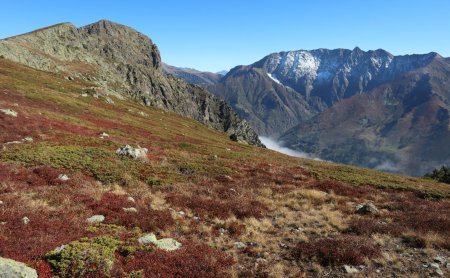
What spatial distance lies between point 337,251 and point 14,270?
1202 cm

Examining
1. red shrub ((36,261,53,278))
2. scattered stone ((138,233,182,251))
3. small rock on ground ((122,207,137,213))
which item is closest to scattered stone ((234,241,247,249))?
scattered stone ((138,233,182,251))

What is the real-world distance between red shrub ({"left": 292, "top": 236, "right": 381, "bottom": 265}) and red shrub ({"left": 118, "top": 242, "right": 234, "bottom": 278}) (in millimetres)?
3577

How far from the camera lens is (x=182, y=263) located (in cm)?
1316

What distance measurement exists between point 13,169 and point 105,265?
16549 mm

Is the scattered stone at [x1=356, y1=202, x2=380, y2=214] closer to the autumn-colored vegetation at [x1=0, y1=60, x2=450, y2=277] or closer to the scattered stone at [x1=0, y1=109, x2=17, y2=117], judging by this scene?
the autumn-colored vegetation at [x1=0, y1=60, x2=450, y2=277]

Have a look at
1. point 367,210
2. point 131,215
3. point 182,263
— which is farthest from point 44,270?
point 367,210

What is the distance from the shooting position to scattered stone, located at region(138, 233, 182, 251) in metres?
14.6

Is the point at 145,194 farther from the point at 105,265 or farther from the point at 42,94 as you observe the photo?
the point at 42,94

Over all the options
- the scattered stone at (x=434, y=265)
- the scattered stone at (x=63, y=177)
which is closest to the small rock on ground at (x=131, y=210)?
the scattered stone at (x=63, y=177)

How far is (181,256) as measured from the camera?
1373 centimetres

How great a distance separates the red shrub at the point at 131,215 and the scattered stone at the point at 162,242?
2.29 metres

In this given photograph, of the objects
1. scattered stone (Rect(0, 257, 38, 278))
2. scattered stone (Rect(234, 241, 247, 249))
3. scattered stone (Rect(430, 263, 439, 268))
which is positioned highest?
scattered stone (Rect(430, 263, 439, 268))

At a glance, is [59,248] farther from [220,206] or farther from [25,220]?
[220,206]

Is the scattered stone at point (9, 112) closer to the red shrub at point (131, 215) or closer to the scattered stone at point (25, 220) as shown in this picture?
the red shrub at point (131, 215)
